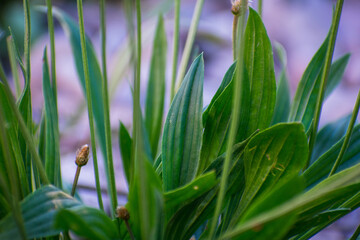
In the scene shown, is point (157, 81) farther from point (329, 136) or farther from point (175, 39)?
point (329, 136)

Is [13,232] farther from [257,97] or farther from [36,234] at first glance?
[257,97]

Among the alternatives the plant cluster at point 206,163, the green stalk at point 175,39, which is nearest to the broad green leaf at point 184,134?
the plant cluster at point 206,163

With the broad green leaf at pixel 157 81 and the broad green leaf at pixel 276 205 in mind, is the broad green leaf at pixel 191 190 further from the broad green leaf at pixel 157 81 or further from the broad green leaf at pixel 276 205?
the broad green leaf at pixel 157 81

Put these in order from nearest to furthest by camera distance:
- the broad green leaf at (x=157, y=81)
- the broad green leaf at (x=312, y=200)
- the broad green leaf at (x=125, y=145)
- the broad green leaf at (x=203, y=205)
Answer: the broad green leaf at (x=312, y=200), the broad green leaf at (x=203, y=205), the broad green leaf at (x=125, y=145), the broad green leaf at (x=157, y=81)

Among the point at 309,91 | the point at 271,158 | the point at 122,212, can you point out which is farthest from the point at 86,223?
the point at 309,91

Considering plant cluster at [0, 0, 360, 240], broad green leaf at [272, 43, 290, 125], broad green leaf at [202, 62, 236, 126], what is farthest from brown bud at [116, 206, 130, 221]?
broad green leaf at [272, 43, 290, 125]

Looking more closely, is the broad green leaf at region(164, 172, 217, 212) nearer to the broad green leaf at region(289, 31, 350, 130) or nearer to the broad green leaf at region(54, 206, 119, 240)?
the broad green leaf at region(54, 206, 119, 240)

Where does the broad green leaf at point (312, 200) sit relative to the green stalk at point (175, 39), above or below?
below

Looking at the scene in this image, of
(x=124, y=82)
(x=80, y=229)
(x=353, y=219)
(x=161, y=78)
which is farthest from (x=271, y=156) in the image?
(x=124, y=82)
